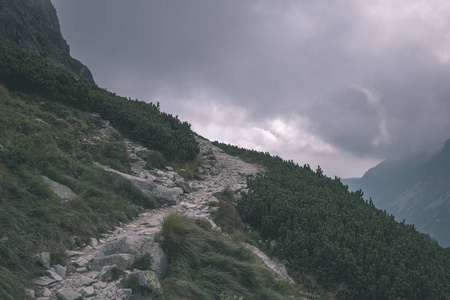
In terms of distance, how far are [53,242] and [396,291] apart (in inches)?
388

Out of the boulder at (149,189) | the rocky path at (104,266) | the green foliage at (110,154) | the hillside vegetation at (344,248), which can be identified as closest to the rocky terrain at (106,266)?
the rocky path at (104,266)

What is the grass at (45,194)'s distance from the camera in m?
5.28

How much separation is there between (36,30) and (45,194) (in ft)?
162

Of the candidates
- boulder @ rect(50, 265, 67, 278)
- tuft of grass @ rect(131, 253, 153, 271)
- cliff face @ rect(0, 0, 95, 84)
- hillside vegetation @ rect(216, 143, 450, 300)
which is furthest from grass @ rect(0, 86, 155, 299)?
cliff face @ rect(0, 0, 95, 84)

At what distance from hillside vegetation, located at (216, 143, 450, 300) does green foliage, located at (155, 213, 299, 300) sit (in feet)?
9.62

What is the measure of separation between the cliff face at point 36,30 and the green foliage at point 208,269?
2928 cm

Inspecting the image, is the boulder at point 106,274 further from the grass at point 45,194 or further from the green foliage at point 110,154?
the green foliage at point 110,154

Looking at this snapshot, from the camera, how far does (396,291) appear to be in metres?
9.48

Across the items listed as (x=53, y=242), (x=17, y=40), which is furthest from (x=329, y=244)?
(x=17, y=40)

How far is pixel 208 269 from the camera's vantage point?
636 centimetres

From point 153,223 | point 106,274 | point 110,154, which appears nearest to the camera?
point 106,274

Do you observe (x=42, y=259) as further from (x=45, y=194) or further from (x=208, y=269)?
(x=208, y=269)

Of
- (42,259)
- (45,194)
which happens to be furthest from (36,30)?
(42,259)

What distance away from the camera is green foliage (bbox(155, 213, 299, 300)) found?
565 centimetres
